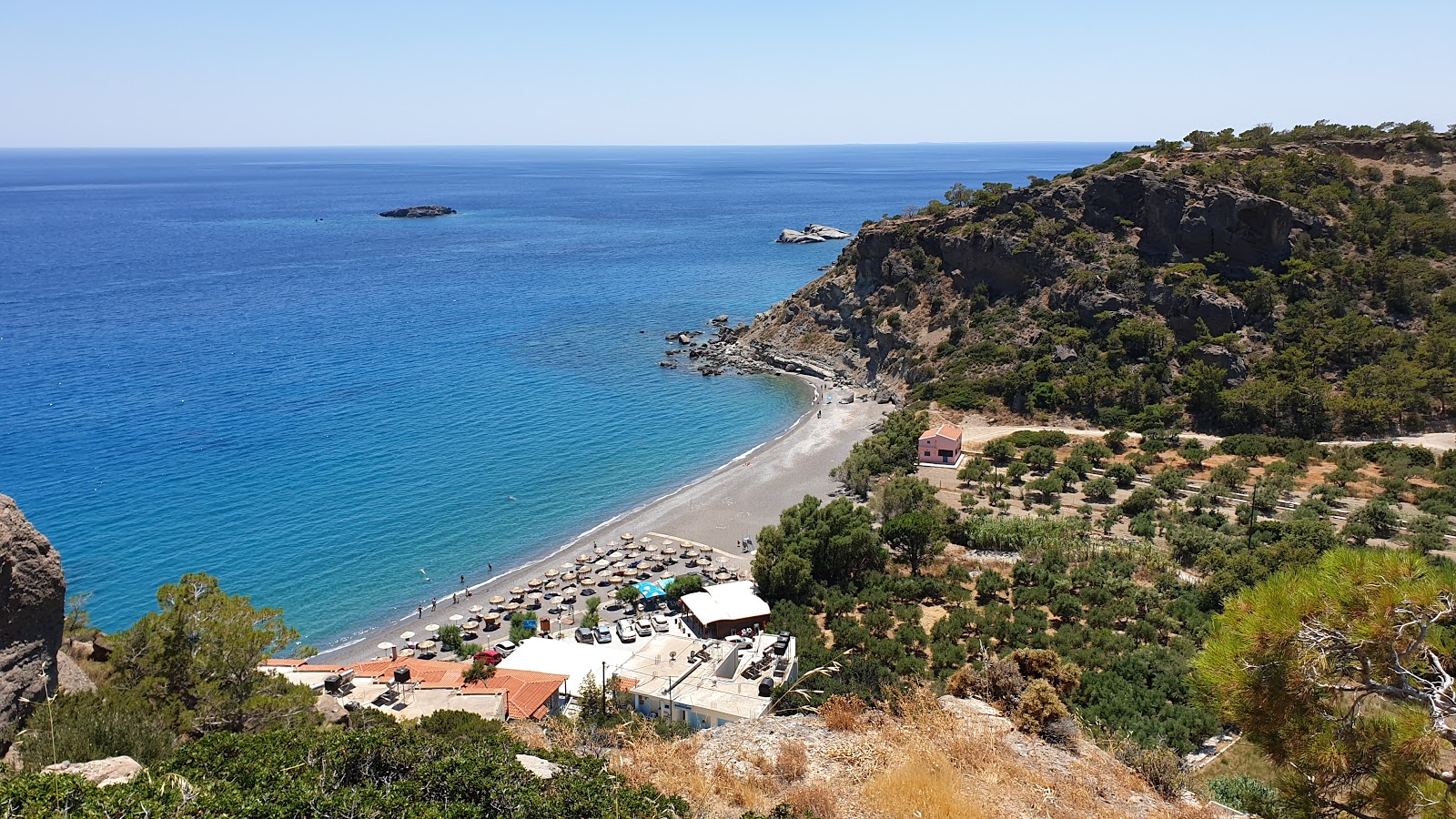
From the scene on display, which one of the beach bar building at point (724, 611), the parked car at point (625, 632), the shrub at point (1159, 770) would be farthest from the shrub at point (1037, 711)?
the parked car at point (625, 632)

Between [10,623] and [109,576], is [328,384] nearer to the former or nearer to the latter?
[109,576]

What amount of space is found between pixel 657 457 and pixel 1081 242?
3501 cm

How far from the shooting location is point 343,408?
55.7 m

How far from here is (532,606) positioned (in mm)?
32812

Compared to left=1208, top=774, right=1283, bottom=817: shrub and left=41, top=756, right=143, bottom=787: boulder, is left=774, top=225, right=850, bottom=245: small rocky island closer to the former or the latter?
left=1208, top=774, right=1283, bottom=817: shrub

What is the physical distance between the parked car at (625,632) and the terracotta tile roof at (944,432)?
22254 millimetres

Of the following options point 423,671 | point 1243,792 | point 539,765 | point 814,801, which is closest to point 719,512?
point 423,671

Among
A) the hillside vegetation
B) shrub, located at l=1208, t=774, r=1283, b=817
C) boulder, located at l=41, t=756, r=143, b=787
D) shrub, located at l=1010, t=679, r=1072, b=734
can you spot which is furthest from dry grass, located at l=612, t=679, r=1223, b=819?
the hillside vegetation

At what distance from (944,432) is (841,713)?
33095 mm

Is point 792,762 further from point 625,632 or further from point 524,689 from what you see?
point 625,632

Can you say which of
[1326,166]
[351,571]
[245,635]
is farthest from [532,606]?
[1326,166]

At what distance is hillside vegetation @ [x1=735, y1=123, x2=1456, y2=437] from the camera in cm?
4847

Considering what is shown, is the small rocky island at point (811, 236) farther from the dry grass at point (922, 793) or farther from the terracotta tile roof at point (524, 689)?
the dry grass at point (922, 793)

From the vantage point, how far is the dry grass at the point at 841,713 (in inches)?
571
